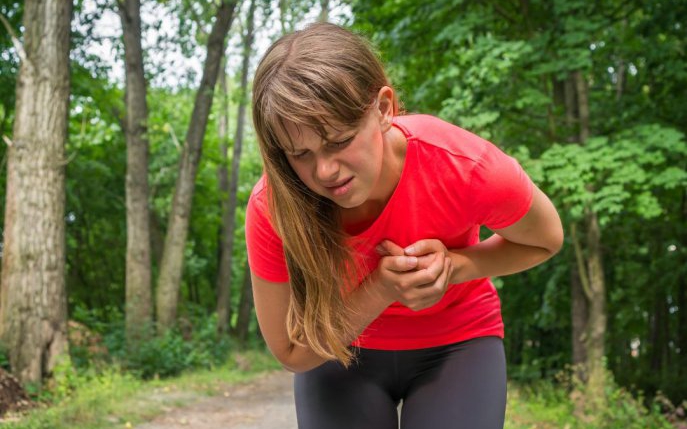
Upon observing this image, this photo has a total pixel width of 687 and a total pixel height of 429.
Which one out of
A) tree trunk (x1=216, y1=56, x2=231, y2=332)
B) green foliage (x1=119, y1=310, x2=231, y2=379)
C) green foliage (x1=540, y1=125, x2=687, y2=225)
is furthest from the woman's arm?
tree trunk (x1=216, y1=56, x2=231, y2=332)

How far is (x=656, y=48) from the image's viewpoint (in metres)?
9.13

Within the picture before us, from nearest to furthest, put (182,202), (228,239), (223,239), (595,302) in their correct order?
(595,302)
(182,202)
(228,239)
(223,239)

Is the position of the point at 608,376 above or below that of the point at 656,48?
below

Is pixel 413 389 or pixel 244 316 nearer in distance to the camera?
pixel 413 389

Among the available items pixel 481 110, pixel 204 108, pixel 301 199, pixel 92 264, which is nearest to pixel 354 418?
pixel 301 199

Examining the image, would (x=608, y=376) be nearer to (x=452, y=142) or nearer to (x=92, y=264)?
(x=452, y=142)

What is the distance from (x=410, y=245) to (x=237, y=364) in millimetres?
12397

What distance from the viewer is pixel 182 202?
12781 mm

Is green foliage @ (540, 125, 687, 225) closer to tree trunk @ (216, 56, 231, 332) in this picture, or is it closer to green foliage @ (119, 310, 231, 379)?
green foliage @ (119, 310, 231, 379)

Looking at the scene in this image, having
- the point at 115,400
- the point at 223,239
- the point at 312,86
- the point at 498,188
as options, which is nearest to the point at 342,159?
the point at 312,86

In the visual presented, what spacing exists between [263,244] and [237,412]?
647 centimetres

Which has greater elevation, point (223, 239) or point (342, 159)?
point (342, 159)

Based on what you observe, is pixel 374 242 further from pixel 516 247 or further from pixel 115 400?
pixel 115 400

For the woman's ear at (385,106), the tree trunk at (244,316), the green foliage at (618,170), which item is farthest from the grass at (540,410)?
the tree trunk at (244,316)
